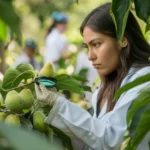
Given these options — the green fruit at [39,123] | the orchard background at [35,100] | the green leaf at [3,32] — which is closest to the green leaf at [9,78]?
the orchard background at [35,100]

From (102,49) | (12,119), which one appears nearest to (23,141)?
(12,119)

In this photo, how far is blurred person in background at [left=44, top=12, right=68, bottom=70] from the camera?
20.7ft

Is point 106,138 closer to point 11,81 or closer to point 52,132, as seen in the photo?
point 52,132

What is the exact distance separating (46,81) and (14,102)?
212 mm

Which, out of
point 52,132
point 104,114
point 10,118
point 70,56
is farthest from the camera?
point 70,56

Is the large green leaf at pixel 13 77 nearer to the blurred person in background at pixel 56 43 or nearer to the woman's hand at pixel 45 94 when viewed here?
the woman's hand at pixel 45 94

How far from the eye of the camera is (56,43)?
674 cm

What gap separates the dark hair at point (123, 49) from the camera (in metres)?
2.23

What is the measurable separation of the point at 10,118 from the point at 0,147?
4.14 ft

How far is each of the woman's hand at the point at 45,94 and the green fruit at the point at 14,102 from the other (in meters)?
0.13

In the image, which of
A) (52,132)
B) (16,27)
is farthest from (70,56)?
(16,27)

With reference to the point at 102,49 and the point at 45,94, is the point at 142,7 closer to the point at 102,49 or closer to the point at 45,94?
the point at 45,94

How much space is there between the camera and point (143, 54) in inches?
90.5

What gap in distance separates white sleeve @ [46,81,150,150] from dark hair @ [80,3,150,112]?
0.20 m
